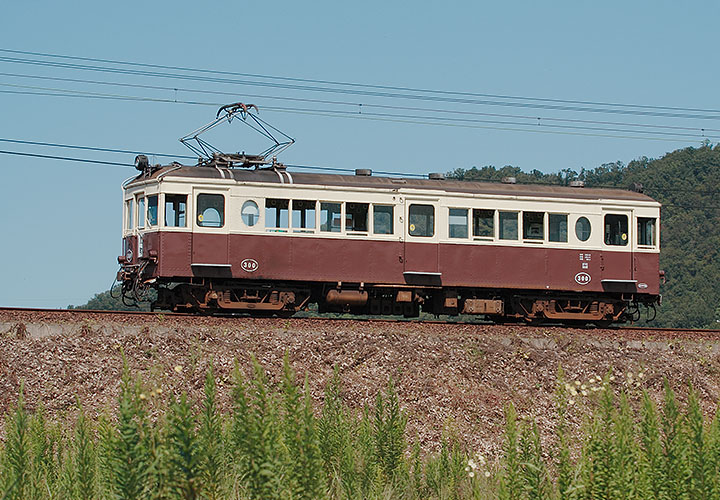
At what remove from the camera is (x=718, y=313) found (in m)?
62.2

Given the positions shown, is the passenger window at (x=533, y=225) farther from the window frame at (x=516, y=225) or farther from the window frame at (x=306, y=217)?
the window frame at (x=306, y=217)

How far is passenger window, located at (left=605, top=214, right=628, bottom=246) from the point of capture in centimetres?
2284

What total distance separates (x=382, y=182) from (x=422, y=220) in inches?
54.7

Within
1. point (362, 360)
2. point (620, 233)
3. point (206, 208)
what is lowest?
point (362, 360)

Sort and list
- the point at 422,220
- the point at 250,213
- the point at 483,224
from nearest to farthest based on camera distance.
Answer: the point at 250,213 < the point at 422,220 < the point at 483,224

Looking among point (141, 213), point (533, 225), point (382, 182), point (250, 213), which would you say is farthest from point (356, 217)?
point (141, 213)

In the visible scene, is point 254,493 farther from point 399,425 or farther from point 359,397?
point 359,397

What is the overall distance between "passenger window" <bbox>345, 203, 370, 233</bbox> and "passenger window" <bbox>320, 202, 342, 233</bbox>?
203 millimetres

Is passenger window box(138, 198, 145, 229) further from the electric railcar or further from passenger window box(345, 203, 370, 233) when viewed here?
passenger window box(345, 203, 370, 233)

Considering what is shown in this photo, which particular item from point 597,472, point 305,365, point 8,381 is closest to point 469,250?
point 305,365

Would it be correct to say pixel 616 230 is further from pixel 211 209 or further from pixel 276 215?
pixel 211 209

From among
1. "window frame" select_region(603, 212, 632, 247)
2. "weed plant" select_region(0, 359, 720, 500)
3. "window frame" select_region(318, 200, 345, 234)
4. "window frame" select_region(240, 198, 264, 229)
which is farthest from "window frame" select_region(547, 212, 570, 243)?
"weed plant" select_region(0, 359, 720, 500)

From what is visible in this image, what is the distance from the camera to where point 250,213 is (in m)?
20.5

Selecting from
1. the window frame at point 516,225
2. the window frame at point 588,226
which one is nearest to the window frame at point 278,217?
the window frame at point 516,225
